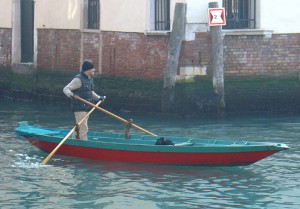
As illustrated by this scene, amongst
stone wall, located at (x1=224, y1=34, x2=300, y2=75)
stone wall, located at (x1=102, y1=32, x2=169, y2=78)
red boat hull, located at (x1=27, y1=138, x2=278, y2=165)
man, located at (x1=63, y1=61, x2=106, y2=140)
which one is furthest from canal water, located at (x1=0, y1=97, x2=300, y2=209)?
stone wall, located at (x1=102, y1=32, x2=169, y2=78)

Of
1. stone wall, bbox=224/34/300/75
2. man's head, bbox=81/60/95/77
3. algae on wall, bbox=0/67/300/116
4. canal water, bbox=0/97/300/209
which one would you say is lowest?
canal water, bbox=0/97/300/209

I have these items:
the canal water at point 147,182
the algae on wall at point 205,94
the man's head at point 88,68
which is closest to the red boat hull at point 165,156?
the canal water at point 147,182

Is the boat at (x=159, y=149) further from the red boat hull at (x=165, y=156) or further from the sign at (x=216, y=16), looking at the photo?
the sign at (x=216, y=16)

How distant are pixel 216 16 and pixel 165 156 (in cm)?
594

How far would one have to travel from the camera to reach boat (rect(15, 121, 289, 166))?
1385 cm

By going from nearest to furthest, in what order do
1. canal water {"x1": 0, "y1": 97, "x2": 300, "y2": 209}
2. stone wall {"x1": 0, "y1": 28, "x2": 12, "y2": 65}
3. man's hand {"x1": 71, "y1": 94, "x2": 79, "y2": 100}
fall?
1. canal water {"x1": 0, "y1": 97, "x2": 300, "y2": 209}
2. man's hand {"x1": 71, "y1": 94, "x2": 79, "y2": 100}
3. stone wall {"x1": 0, "y1": 28, "x2": 12, "y2": 65}

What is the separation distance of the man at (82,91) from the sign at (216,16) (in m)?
5.02

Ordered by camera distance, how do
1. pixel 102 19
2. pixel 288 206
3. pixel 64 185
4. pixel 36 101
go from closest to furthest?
pixel 288 206 < pixel 64 185 < pixel 102 19 < pixel 36 101

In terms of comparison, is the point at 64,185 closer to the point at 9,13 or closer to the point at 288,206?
the point at 288,206

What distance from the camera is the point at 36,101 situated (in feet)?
79.8

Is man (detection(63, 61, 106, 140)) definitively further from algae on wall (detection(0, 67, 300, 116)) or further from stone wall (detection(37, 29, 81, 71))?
stone wall (detection(37, 29, 81, 71))

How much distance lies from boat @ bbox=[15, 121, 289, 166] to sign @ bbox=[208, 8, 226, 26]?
15.6 feet

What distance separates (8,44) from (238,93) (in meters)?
8.46

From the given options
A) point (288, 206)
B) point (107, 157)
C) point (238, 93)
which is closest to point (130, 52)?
point (238, 93)
